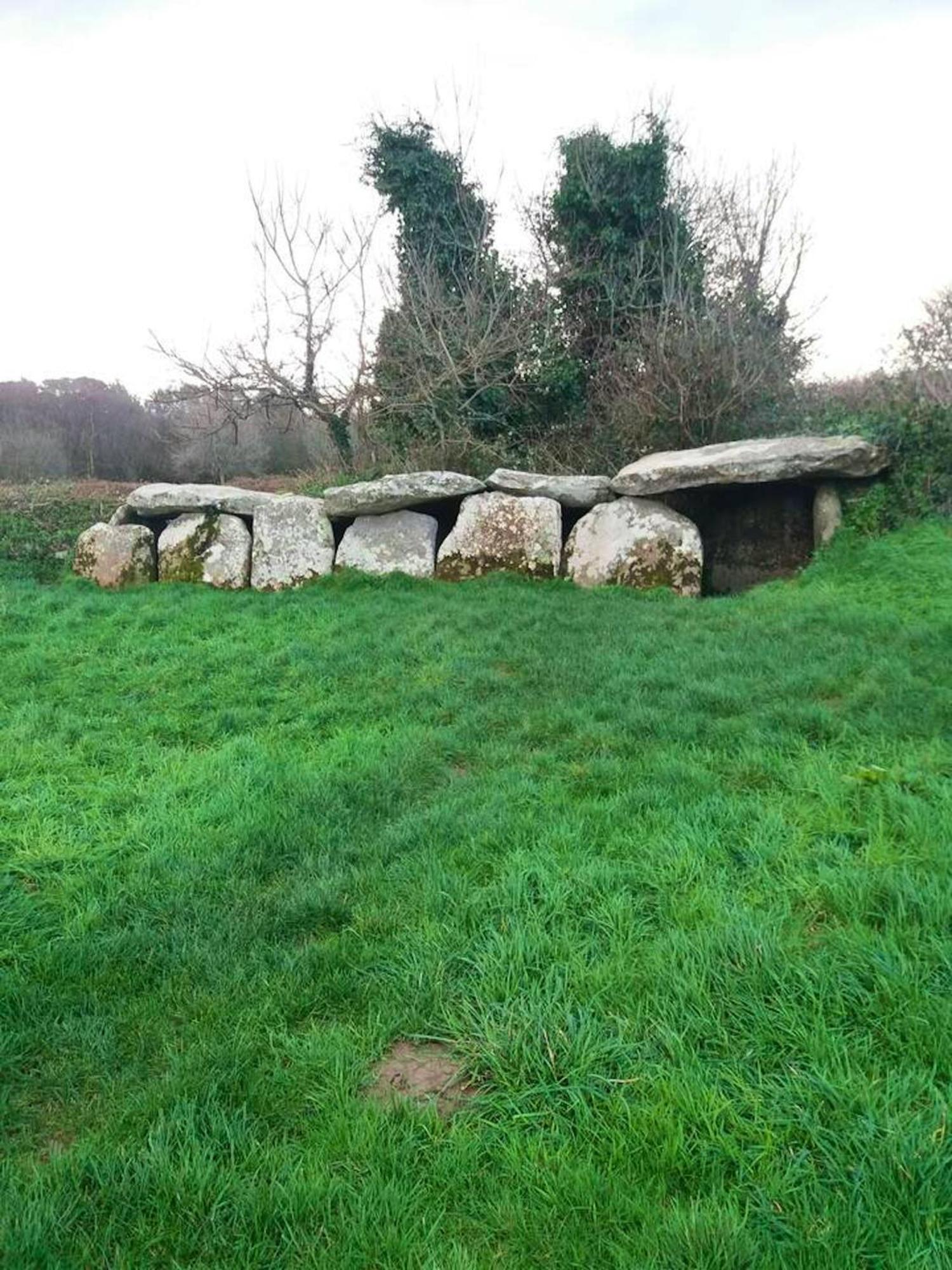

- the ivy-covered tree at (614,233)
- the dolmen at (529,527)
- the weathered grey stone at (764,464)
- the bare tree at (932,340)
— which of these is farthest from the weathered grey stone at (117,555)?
the bare tree at (932,340)

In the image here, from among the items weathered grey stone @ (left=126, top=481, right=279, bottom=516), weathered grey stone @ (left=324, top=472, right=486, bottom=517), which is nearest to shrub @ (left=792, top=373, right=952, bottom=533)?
weathered grey stone @ (left=324, top=472, right=486, bottom=517)

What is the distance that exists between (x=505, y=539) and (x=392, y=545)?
144 cm

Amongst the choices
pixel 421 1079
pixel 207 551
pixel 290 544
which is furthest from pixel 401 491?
pixel 421 1079

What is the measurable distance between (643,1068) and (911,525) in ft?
26.3

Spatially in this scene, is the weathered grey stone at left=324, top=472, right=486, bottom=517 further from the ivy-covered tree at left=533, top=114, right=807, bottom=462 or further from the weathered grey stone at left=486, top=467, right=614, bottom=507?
the ivy-covered tree at left=533, top=114, right=807, bottom=462

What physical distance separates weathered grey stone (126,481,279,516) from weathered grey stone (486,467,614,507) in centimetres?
311

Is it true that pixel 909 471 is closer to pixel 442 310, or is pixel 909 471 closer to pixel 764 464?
pixel 764 464

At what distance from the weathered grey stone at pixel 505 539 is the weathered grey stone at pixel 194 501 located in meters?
2.65

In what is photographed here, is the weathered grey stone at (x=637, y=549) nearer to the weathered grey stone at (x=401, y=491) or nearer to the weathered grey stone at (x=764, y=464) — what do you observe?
the weathered grey stone at (x=764, y=464)

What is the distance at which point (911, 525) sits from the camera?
27.6 ft

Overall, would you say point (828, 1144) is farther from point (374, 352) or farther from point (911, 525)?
point (374, 352)

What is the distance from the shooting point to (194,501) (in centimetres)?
1020

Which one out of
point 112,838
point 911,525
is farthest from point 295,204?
point 112,838

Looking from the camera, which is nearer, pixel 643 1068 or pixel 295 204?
pixel 643 1068
